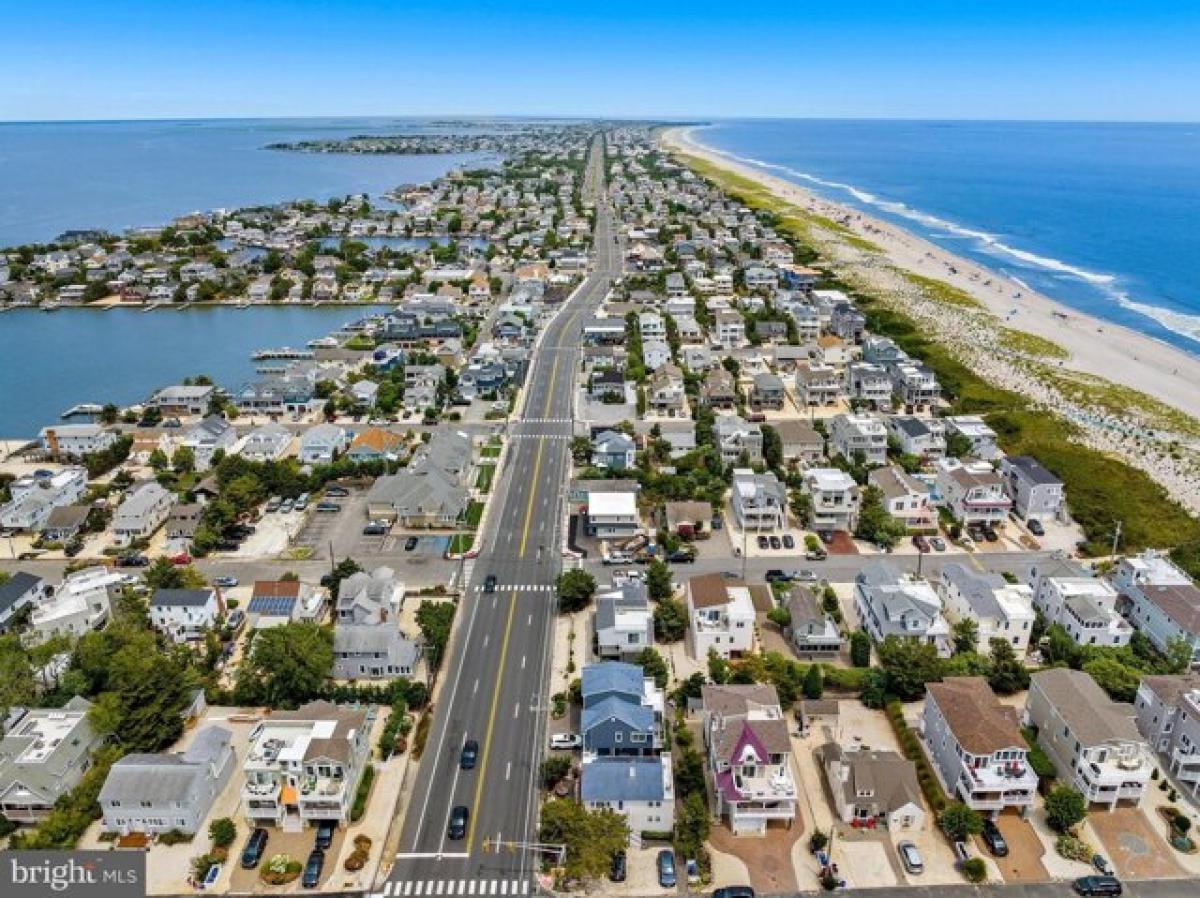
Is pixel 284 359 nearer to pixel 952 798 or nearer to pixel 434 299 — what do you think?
pixel 434 299

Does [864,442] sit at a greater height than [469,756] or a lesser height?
greater

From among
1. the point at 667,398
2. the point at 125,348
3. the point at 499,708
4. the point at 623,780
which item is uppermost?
the point at 623,780

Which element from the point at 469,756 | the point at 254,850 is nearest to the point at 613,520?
the point at 469,756

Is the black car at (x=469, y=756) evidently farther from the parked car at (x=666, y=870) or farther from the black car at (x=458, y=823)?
the parked car at (x=666, y=870)

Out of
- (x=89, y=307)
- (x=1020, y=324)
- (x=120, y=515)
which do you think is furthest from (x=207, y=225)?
(x=1020, y=324)

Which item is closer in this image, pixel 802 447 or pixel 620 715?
pixel 620 715

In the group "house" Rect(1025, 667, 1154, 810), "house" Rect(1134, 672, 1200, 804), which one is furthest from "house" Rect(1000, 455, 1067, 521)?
"house" Rect(1025, 667, 1154, 810)

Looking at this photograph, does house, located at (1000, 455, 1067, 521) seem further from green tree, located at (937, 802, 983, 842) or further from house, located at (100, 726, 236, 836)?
house, located at (100, 726, 236, 836)

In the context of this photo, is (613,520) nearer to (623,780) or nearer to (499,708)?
(499,708)
